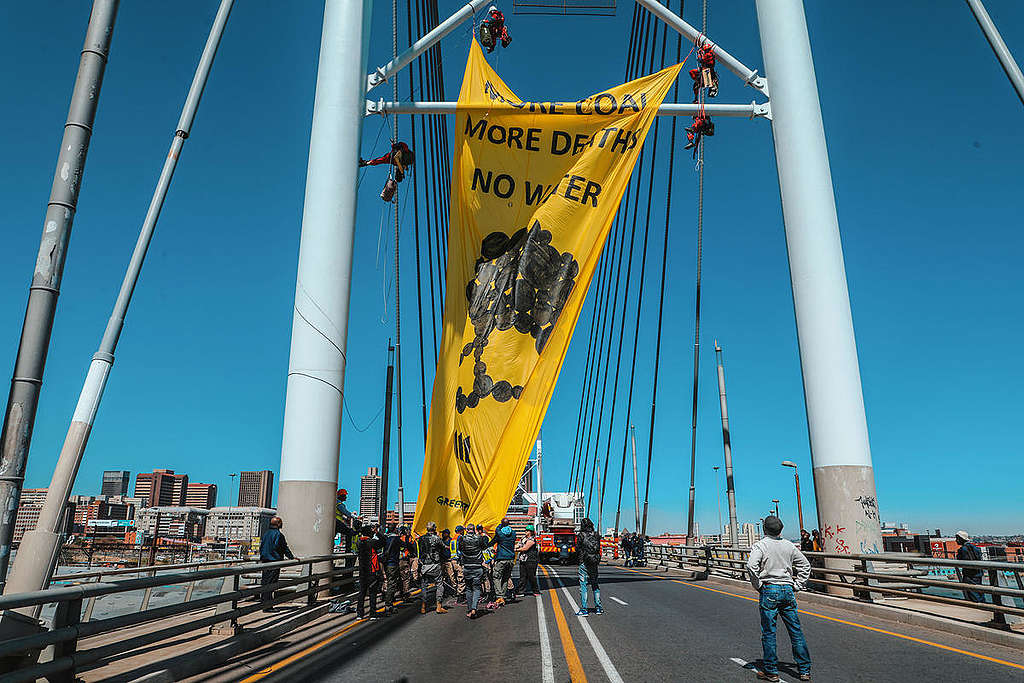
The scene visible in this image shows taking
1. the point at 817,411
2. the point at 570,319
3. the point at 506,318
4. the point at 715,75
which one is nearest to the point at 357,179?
the point at 506,318

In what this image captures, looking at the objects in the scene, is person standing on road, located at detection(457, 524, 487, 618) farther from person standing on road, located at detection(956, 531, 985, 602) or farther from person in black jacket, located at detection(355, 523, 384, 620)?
person standing on road, located at detection(956, 531, 985, 602)

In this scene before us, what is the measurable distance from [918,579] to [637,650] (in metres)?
6.81

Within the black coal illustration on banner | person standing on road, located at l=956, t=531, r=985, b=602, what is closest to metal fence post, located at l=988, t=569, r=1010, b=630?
person standing on road, located at l=956, t=531, r=985, b=602

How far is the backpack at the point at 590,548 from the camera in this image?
45.6 ft

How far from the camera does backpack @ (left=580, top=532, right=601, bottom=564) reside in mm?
13906

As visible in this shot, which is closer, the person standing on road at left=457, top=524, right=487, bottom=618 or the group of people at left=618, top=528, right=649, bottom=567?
the person standing on road at left=457, top=524, right=487, bottom=618

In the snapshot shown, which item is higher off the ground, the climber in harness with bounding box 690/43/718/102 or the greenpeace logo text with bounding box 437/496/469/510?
the climber in harness with bounding box 690/43/718/102

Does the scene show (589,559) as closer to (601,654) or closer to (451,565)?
(451,565)

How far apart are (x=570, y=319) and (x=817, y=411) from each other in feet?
20.6

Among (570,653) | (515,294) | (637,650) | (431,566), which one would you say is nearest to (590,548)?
(431,566)

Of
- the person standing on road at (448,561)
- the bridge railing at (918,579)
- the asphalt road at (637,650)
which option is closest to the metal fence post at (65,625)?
the asphalt road at (637,650)

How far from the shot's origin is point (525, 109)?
18.6 metres

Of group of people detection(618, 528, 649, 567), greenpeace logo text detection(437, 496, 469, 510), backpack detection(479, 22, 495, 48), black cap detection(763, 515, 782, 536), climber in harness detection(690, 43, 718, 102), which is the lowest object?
group of people detection(618, 528, 649, 567)

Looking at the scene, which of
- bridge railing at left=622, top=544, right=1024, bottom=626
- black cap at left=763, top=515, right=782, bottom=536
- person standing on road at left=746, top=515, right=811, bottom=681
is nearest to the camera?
person standing on road at left=746, top=515, right=811, bottom=681
